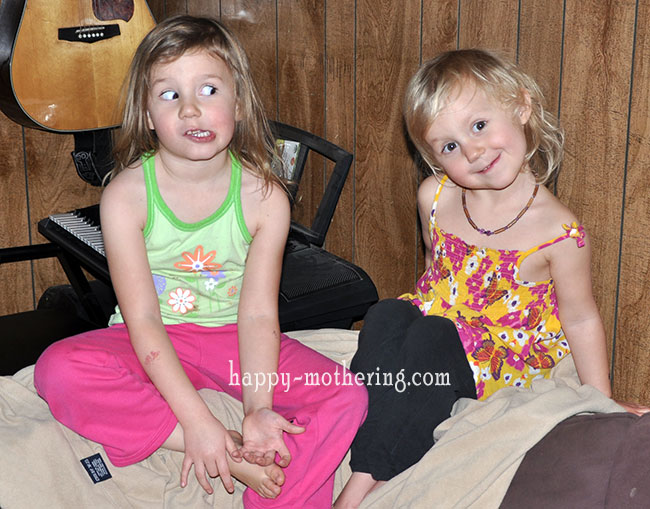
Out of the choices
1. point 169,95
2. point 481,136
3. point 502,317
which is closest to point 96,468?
point 169,95

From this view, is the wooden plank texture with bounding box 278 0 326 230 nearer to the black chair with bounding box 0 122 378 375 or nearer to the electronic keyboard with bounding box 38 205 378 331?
the black chair with bounding box 0 122 378 375

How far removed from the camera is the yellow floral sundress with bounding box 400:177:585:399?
4.52 ft

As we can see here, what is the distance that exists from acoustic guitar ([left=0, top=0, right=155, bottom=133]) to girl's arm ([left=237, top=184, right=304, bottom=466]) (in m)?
0.74

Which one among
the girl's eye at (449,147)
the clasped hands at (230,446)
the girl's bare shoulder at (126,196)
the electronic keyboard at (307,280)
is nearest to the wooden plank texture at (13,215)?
the electronic keyboard at (307,280)

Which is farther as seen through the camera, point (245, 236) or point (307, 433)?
point (245, 236)

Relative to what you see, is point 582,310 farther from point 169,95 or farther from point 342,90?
point 342,90

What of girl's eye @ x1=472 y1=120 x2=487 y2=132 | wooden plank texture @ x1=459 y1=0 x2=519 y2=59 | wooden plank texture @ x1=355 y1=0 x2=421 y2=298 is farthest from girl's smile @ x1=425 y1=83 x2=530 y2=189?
wooden plank texture @ x1=355 y1=0 x2=421 y2=298

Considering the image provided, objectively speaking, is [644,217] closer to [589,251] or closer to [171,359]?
[589,251]

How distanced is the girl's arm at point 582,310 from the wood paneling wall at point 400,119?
0.14m

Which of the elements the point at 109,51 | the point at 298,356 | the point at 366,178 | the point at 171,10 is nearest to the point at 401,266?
the point at 366,178

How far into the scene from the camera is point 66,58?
2043mm

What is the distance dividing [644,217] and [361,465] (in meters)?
0.62

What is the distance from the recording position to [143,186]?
1.42 metres

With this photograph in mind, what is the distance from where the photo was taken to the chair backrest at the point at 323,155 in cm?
195
